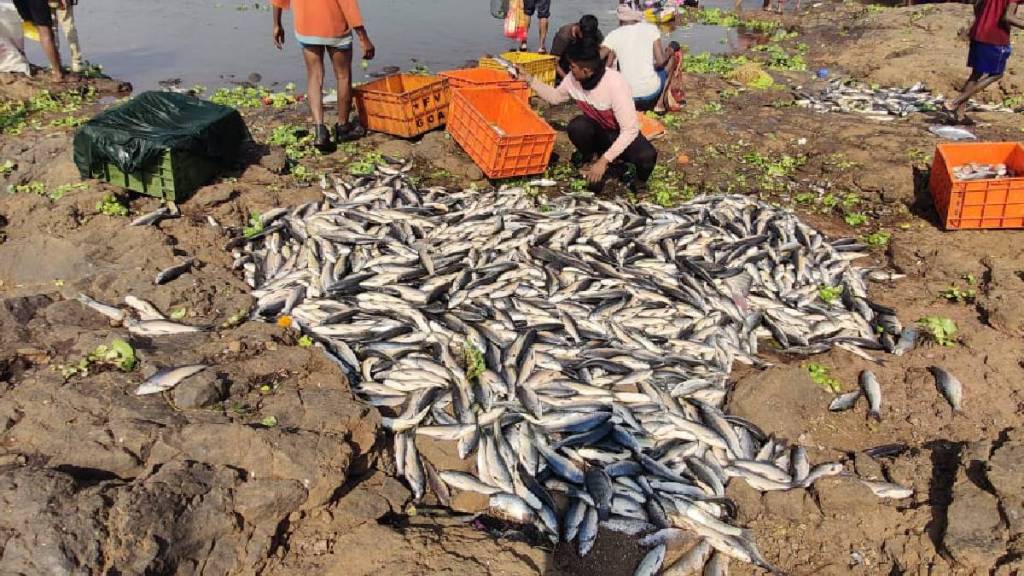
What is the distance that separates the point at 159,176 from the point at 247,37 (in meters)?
10.8

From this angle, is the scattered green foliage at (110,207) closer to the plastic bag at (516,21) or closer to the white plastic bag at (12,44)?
the white plastic bag at (12,44)

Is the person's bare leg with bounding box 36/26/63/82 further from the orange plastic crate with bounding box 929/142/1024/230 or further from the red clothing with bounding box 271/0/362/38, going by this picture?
the orange plastic crate with bounding box 929/142/1024/230

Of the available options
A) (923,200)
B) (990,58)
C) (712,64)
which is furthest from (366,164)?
(712,64)

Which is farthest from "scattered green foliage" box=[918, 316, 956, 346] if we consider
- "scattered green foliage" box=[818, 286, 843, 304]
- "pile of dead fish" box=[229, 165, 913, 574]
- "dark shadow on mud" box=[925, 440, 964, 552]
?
"dark shadow on mud" box=[925, 440, 964, 552]

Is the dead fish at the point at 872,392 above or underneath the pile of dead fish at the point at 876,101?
underneath

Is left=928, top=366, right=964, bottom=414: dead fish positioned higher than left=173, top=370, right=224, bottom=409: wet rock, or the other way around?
left=173, top=370, right=224, bottom=409: wet rock

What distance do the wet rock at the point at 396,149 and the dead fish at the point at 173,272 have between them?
345 centimetres

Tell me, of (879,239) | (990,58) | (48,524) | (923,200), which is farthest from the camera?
(990,58)

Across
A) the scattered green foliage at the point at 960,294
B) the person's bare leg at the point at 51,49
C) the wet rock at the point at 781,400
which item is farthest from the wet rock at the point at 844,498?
the person's bare leg at the point at 51,49

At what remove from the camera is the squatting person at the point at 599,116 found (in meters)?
7.15

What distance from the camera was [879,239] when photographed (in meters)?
7.20

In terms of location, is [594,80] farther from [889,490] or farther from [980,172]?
[889,490]

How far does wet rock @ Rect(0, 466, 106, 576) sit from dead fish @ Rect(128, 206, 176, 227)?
368 cm

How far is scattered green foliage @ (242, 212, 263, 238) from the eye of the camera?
259 inches
